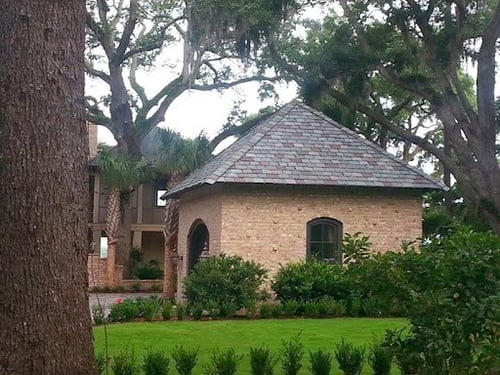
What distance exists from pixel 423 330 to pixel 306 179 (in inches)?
529

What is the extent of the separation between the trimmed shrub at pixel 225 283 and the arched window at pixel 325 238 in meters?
2.44

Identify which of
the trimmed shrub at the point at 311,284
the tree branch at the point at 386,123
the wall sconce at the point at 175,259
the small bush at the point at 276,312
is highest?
the tree branch at the point at 386,123

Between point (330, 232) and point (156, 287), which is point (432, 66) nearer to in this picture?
point (330, 232)

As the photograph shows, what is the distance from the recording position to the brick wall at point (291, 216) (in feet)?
69.0

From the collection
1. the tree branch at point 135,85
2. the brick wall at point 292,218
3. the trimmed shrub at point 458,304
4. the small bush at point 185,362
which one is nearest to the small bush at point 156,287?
the tree branch at point 135,85

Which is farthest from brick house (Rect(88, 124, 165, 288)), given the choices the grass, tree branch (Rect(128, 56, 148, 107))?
the grass

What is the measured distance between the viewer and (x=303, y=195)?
70.3ft

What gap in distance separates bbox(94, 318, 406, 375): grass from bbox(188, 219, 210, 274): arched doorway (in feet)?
25.8

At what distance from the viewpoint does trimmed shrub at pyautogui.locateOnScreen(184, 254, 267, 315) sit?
18578 mm

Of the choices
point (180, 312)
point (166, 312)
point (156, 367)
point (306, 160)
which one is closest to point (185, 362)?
point (156, 367)

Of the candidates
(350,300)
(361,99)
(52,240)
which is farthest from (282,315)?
(52,240)

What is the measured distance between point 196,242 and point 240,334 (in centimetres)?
1103

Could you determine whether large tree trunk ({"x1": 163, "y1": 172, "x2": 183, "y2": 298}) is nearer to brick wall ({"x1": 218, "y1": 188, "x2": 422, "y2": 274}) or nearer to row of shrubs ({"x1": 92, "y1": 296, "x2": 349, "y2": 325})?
brick wall ({"x1": 218, "y1": 188, "x2": 422, "y2": 274})

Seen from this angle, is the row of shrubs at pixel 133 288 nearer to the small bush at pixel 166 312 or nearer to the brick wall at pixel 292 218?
the brick wall at pixel 292 218
